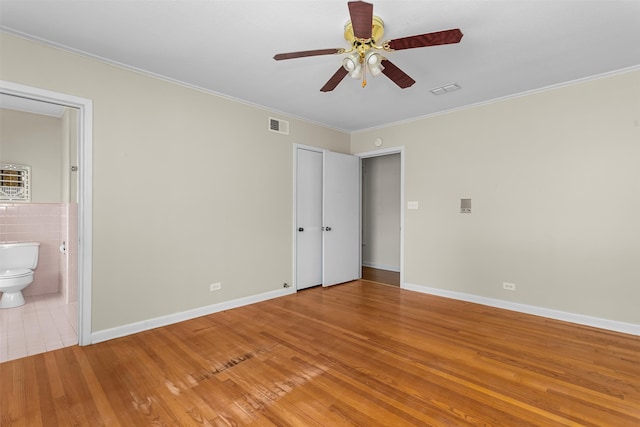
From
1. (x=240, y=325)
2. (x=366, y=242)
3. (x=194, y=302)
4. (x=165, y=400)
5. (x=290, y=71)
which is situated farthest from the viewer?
(x=366, y=242)

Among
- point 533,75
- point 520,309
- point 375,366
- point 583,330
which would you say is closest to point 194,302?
point 375,366

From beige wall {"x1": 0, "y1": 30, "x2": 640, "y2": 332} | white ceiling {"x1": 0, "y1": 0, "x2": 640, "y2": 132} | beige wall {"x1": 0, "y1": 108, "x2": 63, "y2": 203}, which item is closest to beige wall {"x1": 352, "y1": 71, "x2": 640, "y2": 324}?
beige wall {"x1": 0, "y1": 30, "x2": 640, "y2": 332}

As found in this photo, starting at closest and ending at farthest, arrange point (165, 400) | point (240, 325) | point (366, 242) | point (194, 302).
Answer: point (165, 400) → point (240, 325) → point (194, 302) → point (366, 242)

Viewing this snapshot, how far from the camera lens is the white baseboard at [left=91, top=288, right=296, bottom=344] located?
112 inches

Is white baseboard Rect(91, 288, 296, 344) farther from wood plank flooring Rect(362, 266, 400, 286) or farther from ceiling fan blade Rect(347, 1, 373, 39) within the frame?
ceiling fan blade Rect(347, 1, 373, 39)

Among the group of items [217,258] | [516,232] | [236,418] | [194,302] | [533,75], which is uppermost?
[533,75]

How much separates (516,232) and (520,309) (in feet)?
3.05

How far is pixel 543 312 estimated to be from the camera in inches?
139

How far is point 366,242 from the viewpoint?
671cm

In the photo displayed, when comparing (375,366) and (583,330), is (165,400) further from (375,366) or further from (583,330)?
(583,330)

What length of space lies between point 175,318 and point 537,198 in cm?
436

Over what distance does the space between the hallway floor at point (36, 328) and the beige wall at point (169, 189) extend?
1.54 ft

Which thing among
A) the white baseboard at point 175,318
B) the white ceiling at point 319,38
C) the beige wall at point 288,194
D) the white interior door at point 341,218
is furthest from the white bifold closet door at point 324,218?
the white ceiling at point 319,38

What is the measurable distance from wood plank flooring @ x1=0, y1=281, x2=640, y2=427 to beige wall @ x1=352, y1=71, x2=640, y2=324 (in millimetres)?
550
